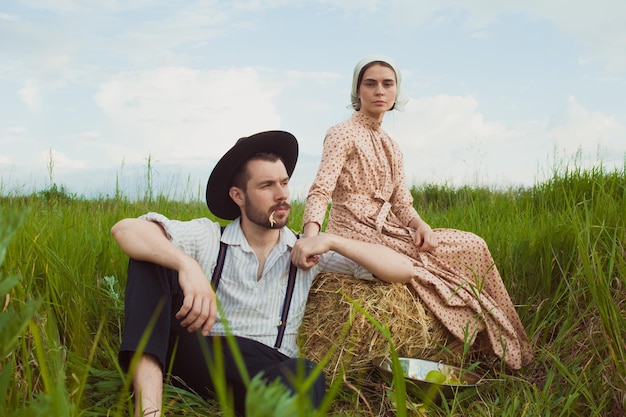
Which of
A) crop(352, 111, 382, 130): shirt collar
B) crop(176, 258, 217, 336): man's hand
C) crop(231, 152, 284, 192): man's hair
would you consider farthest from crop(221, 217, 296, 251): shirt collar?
crop(352, 111, 382, 130): shirt collar

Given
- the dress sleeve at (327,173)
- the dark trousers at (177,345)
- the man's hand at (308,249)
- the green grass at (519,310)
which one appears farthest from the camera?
the dress sleeve at (327,173)

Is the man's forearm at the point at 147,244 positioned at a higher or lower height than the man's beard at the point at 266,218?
lower

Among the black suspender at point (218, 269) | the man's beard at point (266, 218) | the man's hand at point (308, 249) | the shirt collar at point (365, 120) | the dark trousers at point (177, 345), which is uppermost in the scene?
the shirt collar at point (365, 120)

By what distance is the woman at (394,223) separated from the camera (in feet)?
13.9

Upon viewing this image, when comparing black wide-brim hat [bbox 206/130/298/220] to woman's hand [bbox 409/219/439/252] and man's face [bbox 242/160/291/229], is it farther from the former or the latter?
woman's hand [bbox 409/219/439/252]

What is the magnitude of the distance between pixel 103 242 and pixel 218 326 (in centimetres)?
145

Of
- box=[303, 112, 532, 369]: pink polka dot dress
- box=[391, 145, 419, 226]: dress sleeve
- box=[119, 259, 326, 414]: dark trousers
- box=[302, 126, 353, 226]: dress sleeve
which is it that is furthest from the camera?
box=[391, 145, 419, 226]: dress sleeve

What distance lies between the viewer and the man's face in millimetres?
3824

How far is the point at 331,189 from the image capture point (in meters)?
4.16

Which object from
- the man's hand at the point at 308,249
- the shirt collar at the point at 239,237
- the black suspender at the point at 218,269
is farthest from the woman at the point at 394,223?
the black suspender at the point at 218,269

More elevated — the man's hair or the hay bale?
the man's hair

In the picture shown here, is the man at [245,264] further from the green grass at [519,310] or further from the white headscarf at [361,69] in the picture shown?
the white headscarf at [361,69]

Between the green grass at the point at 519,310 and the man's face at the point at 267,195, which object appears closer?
the green grass at the point at 519,310

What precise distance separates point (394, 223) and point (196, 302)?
182 cm
